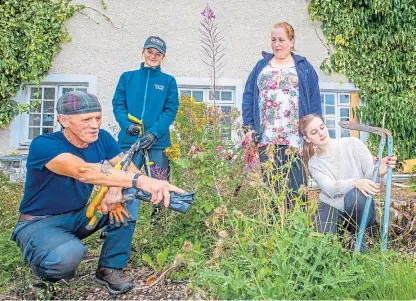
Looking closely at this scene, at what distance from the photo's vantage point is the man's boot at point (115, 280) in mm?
2723

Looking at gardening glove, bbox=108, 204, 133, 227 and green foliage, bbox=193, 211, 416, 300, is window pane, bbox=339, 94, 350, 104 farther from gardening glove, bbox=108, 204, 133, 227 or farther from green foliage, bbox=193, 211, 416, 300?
gardening glove, bbox=108, 204, 133, 227

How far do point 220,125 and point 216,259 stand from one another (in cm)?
123

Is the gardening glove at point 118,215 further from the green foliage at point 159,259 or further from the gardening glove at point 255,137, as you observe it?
the gardening glove at point 255,137

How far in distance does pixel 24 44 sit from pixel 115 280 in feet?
17.9

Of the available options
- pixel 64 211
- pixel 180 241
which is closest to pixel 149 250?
pixel 180 241

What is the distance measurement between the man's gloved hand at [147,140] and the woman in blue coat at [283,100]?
2.60 ft

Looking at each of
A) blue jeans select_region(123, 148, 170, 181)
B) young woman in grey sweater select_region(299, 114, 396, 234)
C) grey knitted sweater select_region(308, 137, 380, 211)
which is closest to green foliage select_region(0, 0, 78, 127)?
blue jeans select_region(123, 148, 170, 181)

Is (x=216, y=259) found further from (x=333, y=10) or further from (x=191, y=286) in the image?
(x=333, y=10)

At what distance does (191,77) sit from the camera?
739cm

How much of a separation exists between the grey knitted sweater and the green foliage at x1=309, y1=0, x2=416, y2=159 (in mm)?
4572

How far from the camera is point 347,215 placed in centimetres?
306

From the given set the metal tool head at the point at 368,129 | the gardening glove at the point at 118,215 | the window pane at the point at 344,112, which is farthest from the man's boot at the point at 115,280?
the window pane at the point at 344,112

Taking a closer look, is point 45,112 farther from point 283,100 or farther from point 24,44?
point 283,100

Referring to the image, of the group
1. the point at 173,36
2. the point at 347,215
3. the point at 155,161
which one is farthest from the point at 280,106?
the point at 173,36
